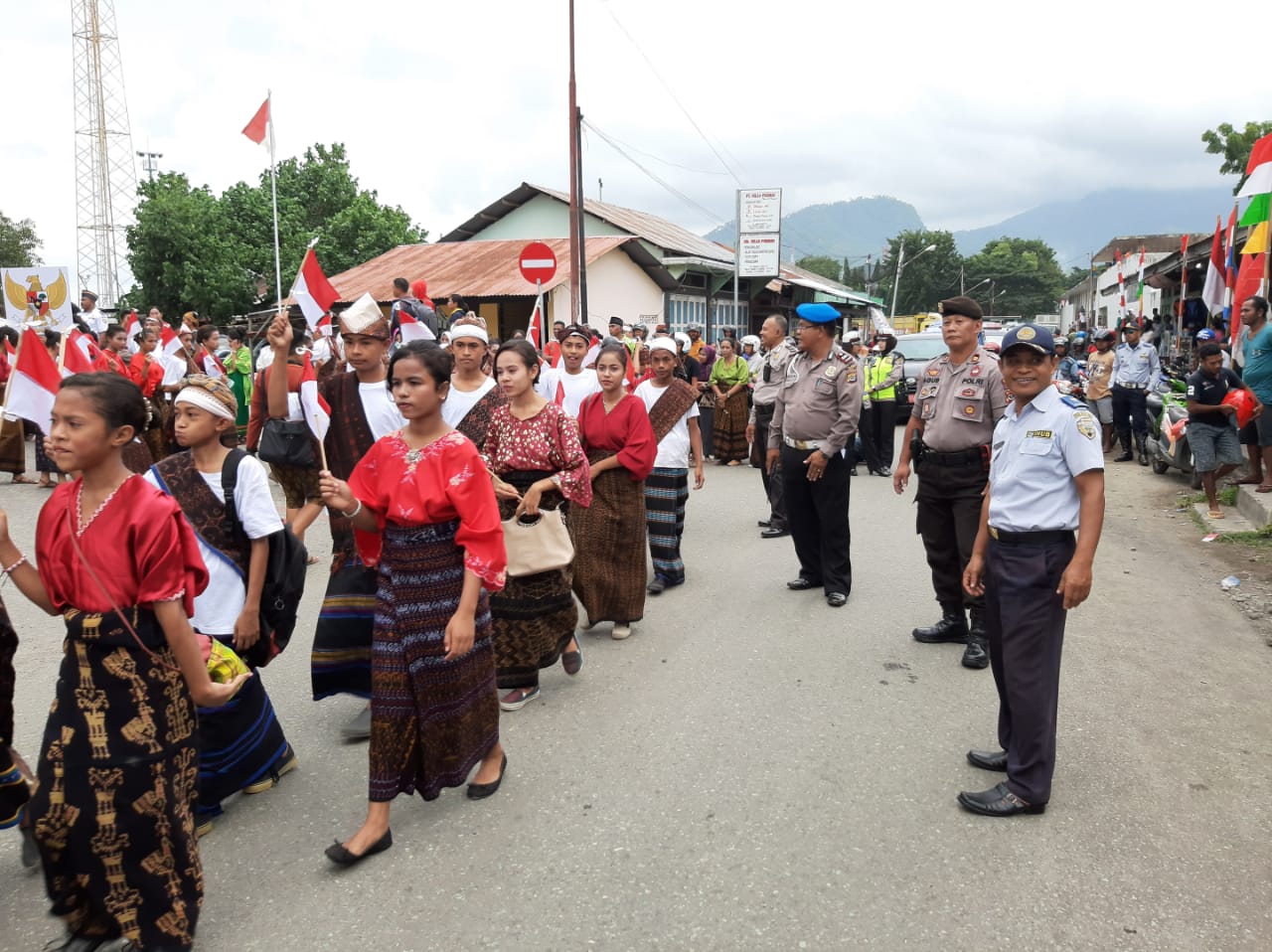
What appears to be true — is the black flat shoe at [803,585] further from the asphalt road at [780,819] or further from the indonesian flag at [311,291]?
the indonesian flag at [311,291]

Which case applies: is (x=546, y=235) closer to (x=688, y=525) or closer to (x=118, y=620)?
(x=688, y=525)

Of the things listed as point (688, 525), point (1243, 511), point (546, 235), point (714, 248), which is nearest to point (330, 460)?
point (688, 525)

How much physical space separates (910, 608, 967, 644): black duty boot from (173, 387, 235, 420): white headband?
3.88 meters

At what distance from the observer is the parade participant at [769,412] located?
8406 millimetres

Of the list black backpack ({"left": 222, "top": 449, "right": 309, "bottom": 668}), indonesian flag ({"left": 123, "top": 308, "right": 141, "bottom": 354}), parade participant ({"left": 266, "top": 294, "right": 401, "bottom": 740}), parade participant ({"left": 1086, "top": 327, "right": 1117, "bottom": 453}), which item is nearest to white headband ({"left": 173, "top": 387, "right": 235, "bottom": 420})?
black backpack ({"left": 222, "top": 449, "right": 309, "bottom": 668})

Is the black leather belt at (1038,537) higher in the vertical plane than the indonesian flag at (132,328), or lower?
lower

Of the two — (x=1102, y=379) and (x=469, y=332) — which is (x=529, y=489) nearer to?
(x=469, y=332)

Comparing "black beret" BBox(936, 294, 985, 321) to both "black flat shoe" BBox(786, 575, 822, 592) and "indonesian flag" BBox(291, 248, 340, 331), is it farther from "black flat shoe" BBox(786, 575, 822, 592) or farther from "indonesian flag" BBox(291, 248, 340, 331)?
"indonesian flag" BBox(291, 248, 340, 331)

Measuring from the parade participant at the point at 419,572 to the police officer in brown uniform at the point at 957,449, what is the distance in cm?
284

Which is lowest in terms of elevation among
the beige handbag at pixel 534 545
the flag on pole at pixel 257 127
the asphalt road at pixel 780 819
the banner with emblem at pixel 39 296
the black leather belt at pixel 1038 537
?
the asphalt road at pixel 780 819

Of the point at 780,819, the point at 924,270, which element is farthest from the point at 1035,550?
the point at 924,270

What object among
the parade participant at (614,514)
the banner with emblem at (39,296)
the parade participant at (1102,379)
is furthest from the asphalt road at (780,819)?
the banner with emblem at (39,296)

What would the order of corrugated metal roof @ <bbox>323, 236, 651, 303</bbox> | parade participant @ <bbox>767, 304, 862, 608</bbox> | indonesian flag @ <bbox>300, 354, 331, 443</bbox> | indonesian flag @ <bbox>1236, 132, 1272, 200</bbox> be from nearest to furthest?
1. indonesian flag @ <bbox>300, 354, 331, 443</bbox>
2. parade participant @ <bbox>767, 304, 862, 608</bbox>
3. indonesian flag @ <bbox>1236, 132, 1272, 200</bbox>
4. corrugated metal roof @ <bbox>323, 236, 651, 303</bbox>

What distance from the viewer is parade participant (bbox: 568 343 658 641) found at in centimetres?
552
